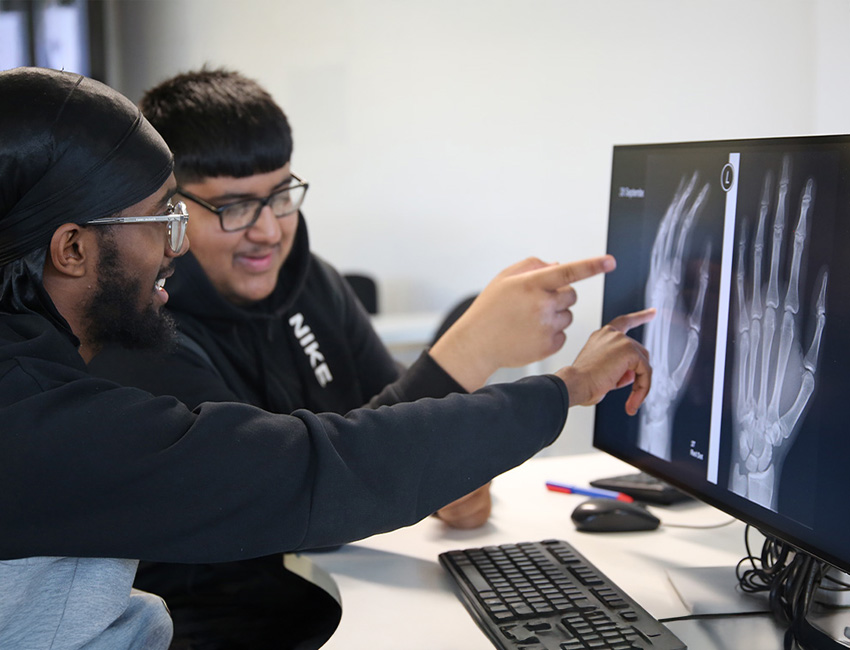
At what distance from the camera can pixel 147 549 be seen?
0.83m

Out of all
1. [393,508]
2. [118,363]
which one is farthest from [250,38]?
[393,508]

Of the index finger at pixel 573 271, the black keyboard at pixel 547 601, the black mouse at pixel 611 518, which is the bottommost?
the black mouse at pixel 611 518

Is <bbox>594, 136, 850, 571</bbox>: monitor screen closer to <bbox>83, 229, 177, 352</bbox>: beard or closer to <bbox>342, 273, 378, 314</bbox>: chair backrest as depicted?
<bbox>83, 229, 177, 352</bbox>: beard

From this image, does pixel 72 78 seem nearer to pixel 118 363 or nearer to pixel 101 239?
pixel 101 239

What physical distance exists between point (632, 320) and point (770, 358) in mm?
257

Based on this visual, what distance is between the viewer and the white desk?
945mm

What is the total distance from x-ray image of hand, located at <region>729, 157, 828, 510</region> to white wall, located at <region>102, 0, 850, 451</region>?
0.47 metres

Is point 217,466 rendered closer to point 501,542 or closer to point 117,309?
point 117,309

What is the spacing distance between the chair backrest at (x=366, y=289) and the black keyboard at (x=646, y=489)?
72.7 inches

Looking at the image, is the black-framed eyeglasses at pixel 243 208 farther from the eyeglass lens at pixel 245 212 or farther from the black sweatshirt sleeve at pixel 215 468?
the black sweatshirt sleeve at pixel 215 468

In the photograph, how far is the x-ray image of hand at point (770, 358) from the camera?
33.5 inches

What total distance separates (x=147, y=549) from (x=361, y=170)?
2.61 m

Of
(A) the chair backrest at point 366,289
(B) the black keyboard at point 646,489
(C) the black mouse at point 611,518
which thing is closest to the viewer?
(C) the black mouse at point 611,518

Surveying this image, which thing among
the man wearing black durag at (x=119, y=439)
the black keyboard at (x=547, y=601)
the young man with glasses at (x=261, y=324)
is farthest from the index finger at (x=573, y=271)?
the black keyboard at (x=547, y=601)
